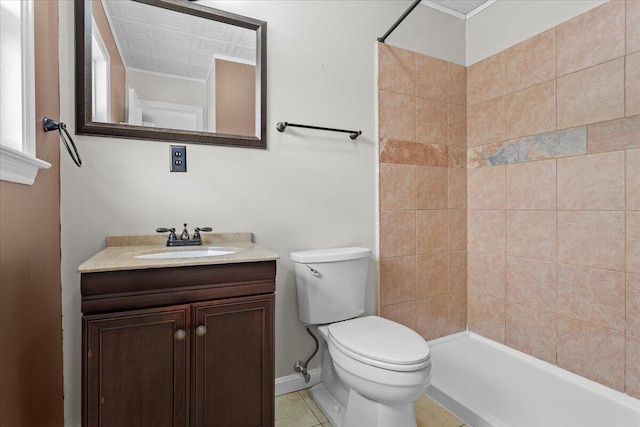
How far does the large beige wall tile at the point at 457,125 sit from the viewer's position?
90.0 inches

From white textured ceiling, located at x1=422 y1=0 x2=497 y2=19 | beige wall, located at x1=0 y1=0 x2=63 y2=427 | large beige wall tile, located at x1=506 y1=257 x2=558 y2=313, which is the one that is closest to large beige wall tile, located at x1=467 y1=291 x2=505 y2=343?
large beige wall tile, located at x1=506 y1=257 x2=558 y2=313

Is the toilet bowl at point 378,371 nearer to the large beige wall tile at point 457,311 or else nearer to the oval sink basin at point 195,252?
the oval sink basin at point 195,252

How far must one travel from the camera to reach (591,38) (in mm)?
1687

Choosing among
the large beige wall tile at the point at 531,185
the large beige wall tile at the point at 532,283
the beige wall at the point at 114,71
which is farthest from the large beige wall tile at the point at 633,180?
the beige wall at the point at 114,71

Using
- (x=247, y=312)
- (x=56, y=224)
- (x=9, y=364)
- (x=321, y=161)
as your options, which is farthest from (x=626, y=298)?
(x=56, y=224)

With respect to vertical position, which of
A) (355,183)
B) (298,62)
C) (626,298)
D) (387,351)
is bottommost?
(387,351)

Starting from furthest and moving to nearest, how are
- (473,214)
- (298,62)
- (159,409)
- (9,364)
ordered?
1. (473,214)
2. (298,62)
3. (159,409)
4. (9,364)

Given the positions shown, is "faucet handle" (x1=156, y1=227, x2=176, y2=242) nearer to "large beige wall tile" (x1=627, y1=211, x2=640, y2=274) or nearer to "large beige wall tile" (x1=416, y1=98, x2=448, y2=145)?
"large beige wall tile" (x1=416, y1=98, x2=448, y2=145)

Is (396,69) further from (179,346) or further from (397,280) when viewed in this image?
(179,346)

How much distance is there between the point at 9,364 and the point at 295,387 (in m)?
1.27

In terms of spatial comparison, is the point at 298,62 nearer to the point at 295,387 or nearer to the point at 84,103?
the point at 84,103

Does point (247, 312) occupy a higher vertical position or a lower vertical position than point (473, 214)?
lower

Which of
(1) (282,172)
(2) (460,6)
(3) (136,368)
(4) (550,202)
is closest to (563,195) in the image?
(4) (550,202)

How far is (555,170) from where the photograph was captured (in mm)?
1834
